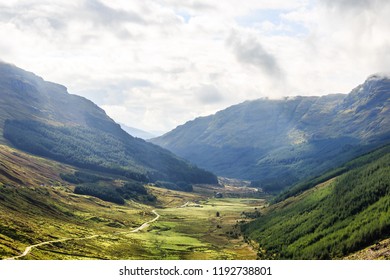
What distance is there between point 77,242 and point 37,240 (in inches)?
857

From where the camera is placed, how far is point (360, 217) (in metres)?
180

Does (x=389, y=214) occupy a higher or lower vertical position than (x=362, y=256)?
higher

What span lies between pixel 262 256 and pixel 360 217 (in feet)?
150

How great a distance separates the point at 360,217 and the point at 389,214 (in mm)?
20817

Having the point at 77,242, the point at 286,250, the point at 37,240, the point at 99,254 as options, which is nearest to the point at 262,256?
the point at 286,250

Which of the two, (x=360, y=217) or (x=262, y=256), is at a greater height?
(x=360, y=217)

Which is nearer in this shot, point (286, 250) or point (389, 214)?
point (389, 214)

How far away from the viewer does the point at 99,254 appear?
594ft

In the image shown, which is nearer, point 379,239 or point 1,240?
point 379,239
